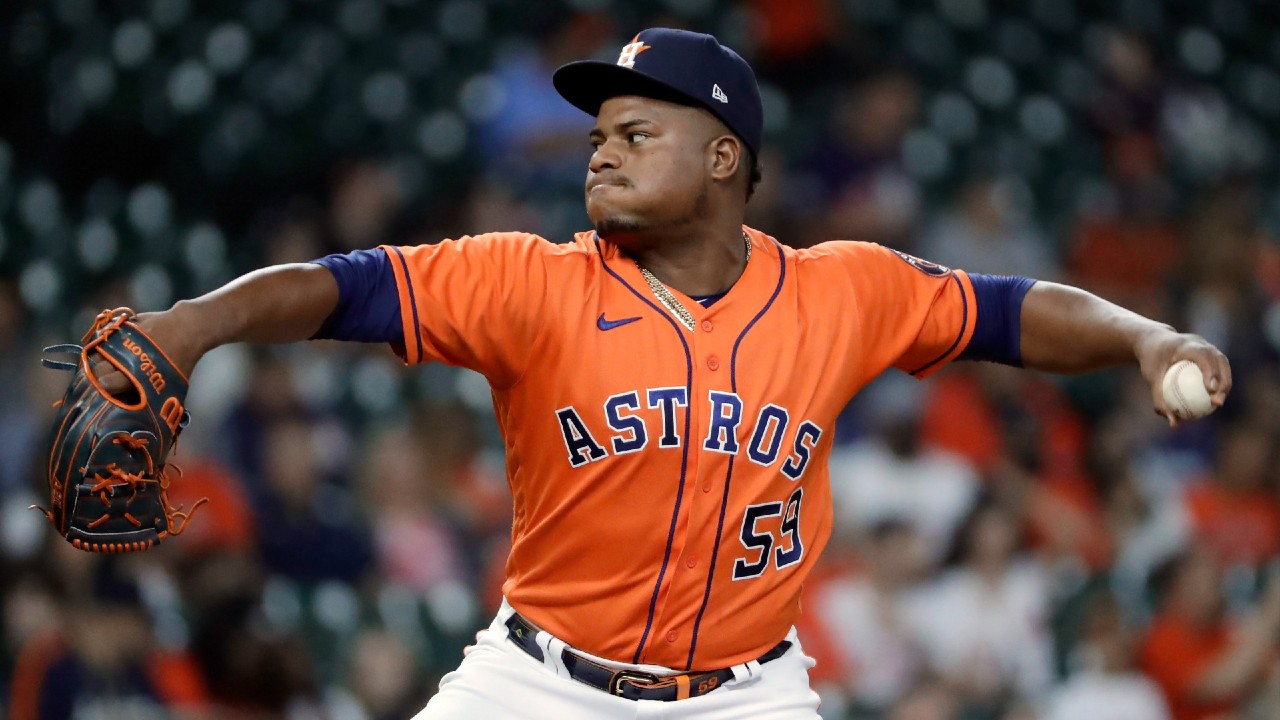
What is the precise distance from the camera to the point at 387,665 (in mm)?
5273

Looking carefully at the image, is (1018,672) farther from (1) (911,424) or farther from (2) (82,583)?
(2) (82,583)

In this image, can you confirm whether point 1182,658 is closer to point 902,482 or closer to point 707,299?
point 902,482

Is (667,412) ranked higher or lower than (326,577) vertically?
higher

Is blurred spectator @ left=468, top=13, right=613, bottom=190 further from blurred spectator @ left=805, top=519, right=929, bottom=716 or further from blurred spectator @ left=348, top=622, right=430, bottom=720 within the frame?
blurred spectator @ left=348, top=622, right=430, bottom=720

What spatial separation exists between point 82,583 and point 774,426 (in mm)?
3137

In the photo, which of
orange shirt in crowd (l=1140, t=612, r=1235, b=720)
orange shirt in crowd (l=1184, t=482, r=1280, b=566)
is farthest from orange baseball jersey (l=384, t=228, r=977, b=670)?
orange shirt in crowd (l=1184, t=482, r=1280, b=566)

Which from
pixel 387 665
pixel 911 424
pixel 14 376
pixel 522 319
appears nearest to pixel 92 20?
pixel 14 376

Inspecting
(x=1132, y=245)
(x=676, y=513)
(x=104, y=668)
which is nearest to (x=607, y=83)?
(x=676, y=513)

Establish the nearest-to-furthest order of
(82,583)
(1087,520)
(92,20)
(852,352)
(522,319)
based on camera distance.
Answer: (522,319) → (852,352) → (82,583) → (1087,520) → (92,20)

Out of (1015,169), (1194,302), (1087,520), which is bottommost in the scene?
(1087,520)

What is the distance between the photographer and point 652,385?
115 inches

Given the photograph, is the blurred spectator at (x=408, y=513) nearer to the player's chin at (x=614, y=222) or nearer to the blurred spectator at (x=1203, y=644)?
the blurred spectator at (x=1203, y=644)

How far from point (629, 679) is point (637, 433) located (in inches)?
18.9

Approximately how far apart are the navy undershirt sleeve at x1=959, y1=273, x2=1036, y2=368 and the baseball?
1.79 feet
